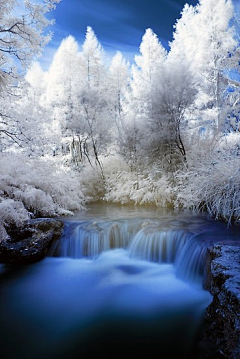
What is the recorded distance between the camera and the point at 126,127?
457 inches

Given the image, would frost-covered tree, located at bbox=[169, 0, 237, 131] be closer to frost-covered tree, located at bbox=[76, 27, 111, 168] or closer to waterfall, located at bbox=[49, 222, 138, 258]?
frost-covered tree, located at bbox=[76, 27, 111, 168]

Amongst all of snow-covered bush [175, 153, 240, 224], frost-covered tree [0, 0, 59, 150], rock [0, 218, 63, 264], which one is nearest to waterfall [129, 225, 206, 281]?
snow-covered bush [175, 153, 240, 224]

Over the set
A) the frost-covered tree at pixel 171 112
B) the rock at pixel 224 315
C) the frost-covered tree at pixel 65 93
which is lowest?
the rock at pixel 224 315

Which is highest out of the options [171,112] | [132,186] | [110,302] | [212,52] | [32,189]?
[212,52]

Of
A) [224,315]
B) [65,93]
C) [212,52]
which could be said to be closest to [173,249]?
[224,315]

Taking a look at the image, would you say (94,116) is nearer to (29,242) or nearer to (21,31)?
(21,31)

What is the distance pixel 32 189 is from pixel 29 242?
2.14 metres

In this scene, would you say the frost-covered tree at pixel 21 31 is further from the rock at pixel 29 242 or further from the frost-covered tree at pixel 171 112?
the frost-covered tree at pixel 171 112

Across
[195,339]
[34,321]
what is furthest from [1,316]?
[195,339]

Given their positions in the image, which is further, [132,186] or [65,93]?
[65,93]

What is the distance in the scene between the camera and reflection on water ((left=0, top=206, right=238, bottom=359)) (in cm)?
286

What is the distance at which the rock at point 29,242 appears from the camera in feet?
16.5

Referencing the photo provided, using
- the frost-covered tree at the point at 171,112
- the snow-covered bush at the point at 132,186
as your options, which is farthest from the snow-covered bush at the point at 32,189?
the frost-covered tree at the point at 171,112

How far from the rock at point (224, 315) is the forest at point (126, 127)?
208cm
